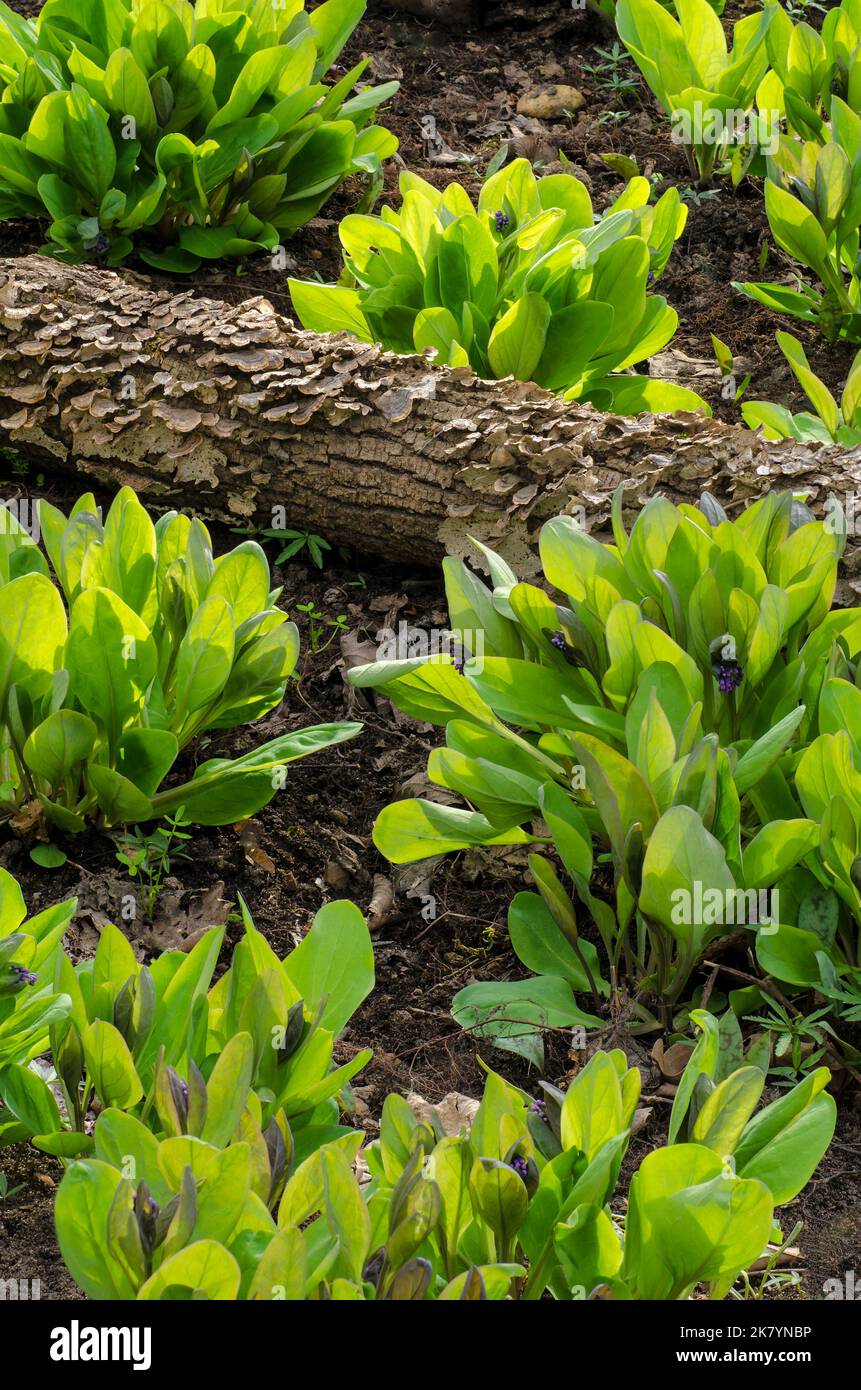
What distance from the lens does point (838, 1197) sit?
1990 mm

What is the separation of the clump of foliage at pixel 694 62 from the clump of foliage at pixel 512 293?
2.33 ft

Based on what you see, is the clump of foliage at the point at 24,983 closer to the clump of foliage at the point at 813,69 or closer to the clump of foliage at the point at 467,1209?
the clump of foliage at the point at 467,1209

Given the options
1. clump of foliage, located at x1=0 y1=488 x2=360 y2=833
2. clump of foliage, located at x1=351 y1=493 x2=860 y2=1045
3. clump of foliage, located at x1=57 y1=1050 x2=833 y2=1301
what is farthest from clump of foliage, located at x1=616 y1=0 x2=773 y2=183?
clump of foliage, located at x1=57 y1=1050 x2=833 y2=1301

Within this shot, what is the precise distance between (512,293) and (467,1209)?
2.48 m

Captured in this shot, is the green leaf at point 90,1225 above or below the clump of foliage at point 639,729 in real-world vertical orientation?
below

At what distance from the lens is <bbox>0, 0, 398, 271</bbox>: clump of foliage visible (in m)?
3.75

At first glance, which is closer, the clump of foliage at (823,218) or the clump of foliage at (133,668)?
the clump of foliage at (133,668)

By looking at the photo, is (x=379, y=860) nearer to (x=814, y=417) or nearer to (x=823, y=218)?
(x=814, y=417)

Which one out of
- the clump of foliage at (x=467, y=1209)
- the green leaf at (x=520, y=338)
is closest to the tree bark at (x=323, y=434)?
the green leaf at (x=520, y=338)

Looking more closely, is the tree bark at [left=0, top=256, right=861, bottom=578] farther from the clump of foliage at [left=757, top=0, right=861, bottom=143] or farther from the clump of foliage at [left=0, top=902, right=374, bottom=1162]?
the clump of foliage at [left=757, top=0, right=861, bottom=143]

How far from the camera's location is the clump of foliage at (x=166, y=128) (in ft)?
12.3

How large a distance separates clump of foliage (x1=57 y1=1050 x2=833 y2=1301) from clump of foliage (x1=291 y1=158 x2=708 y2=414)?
2083mm

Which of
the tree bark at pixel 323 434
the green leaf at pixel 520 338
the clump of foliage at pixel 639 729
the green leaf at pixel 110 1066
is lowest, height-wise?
the green leaf at pixel 110 1066

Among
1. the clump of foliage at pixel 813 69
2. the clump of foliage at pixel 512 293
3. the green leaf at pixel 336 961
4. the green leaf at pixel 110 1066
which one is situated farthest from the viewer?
the clump of foliage at pixel 813 69
